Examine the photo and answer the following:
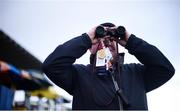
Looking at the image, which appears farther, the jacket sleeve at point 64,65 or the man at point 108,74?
the jacket sleeve at point 64,65

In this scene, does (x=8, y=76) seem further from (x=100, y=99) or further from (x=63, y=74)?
(x=100, y=99)

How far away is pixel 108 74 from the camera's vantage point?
5.29 ft

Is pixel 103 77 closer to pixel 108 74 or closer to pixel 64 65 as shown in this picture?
pixel 108 74

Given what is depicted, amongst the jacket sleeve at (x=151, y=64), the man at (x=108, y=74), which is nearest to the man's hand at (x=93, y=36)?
the man at (x=108, y=74)

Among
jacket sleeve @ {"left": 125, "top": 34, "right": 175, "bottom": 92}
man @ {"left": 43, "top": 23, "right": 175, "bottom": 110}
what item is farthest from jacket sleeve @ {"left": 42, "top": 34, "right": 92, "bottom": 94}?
jacket sleeve @ {"left": 125, "top": 34, "right": 175, "bottom": 92}

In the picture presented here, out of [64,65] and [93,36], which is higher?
[93,36]

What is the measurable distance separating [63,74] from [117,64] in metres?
0.24

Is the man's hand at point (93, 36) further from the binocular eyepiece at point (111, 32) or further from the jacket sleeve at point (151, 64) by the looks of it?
the jacket sleeve at point (151, 64)

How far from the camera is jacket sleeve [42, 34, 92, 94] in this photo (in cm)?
167

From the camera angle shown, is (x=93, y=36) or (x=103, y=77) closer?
(x=103, y=77)

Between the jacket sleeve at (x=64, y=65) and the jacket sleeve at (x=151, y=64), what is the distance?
0.22 m

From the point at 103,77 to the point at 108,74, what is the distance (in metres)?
0.02

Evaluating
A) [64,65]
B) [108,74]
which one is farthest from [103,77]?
[64,65]

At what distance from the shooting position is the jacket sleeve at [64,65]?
1668mm
